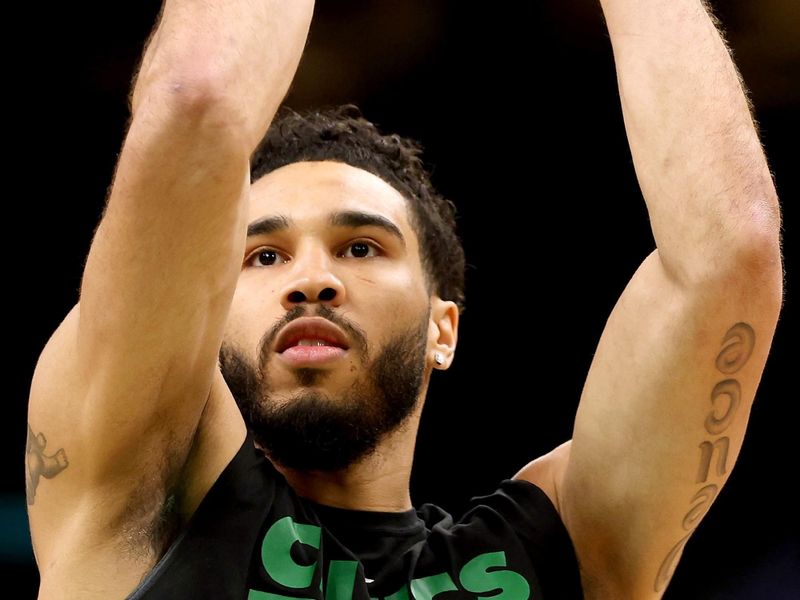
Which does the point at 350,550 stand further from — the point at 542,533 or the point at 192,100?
the point at 192,100

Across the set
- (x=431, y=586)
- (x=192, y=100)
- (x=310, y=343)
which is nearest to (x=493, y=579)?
(x=431, y=586)

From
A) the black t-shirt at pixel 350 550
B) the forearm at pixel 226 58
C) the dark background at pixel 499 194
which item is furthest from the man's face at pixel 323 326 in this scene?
the dark background at pixel 499 194

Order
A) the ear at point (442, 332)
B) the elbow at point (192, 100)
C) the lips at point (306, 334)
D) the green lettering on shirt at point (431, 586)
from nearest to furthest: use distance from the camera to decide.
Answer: the elbow at point (192, 100)
the green lettering on shirt at point (431, 586)
the lips at point (306, 334)
the ear at point (442, 332)

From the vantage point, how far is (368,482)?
1.87m

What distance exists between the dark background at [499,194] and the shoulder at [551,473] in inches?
57.8

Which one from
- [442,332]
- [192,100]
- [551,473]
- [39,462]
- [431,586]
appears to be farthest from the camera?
[442,332]

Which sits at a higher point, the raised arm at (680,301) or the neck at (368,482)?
the raised arm at (680,301)

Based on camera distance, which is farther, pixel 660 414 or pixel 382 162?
pixel 382 162

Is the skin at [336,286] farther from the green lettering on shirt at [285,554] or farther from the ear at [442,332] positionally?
the green lettering on shirt at [285,554]

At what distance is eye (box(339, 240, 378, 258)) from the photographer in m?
1.90

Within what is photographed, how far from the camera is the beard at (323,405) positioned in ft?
5.74

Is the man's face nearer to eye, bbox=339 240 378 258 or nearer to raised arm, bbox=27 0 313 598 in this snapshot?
eye, bbox=339 240 378 258

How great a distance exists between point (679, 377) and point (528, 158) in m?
1.83

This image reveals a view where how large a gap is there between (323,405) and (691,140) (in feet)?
2.31
